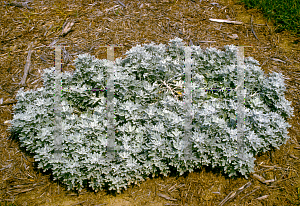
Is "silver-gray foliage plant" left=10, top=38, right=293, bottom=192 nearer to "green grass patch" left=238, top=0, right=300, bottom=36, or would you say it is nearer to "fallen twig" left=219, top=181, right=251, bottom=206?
"fallen twig" left=219, top=181, right=251, bottom=206

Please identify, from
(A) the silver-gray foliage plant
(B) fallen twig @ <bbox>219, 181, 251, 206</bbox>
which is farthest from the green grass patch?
(B) fallen twig @ <bbox>219, 181, 251, 206</bbox>

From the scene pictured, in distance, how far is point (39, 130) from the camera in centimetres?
341

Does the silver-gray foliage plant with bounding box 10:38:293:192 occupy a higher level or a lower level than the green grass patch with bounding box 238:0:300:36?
lower

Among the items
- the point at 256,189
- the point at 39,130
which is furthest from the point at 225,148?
the point at 39,130

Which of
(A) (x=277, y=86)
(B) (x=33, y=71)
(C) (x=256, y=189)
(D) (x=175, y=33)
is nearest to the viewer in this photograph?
(C) (x=256, y=189)

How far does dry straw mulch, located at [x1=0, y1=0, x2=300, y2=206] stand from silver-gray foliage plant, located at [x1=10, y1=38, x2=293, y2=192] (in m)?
0.20

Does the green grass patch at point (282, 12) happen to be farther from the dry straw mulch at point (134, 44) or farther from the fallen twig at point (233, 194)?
the fallen twig at point (233, 194)

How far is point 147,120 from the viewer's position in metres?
3.49

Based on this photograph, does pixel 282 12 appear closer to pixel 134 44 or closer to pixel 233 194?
pixel 134 44

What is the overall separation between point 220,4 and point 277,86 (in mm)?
2904

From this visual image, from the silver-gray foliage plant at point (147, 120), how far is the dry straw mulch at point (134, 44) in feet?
0.67

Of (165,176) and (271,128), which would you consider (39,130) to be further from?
(271,128)

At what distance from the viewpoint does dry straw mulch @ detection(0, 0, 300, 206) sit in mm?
3207

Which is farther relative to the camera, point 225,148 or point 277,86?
point 277,86
